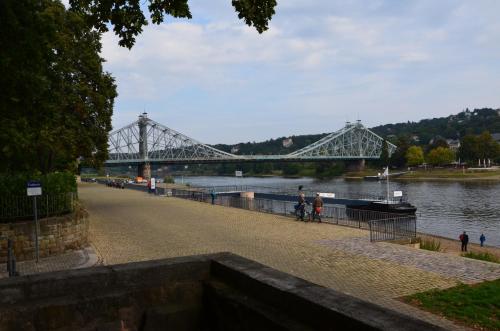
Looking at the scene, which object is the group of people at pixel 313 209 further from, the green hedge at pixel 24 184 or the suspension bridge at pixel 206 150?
the suspension bridge at pixel 206 150

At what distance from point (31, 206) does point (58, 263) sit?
2.45 meters

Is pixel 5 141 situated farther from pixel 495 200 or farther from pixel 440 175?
pixel 440 175

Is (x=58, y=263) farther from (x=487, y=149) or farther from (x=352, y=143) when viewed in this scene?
(x=352, y=143)

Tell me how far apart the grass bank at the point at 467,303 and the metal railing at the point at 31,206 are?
10192 millimetres

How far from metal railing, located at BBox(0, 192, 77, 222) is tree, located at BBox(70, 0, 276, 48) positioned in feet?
24.9

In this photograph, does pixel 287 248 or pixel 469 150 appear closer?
pixel 287 248

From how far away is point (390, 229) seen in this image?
17344 mm

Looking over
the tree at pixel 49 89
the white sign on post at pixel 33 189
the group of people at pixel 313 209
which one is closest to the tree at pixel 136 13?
the tree at pixel 49 89

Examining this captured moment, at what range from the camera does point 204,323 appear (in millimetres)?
4145

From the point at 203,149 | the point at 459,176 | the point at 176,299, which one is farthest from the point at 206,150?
the point at 176,299

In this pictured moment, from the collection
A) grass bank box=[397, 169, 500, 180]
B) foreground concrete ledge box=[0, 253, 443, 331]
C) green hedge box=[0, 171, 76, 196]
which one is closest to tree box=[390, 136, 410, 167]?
grass bank box=[397, 169, 500, 180]

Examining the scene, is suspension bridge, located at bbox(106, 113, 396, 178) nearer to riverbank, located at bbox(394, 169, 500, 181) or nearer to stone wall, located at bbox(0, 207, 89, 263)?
riverbank, located at bbox(394, 169, 500, 181)

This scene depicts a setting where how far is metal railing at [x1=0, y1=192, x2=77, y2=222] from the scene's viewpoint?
12962 millimetres

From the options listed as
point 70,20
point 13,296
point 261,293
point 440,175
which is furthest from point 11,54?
point 440,175
